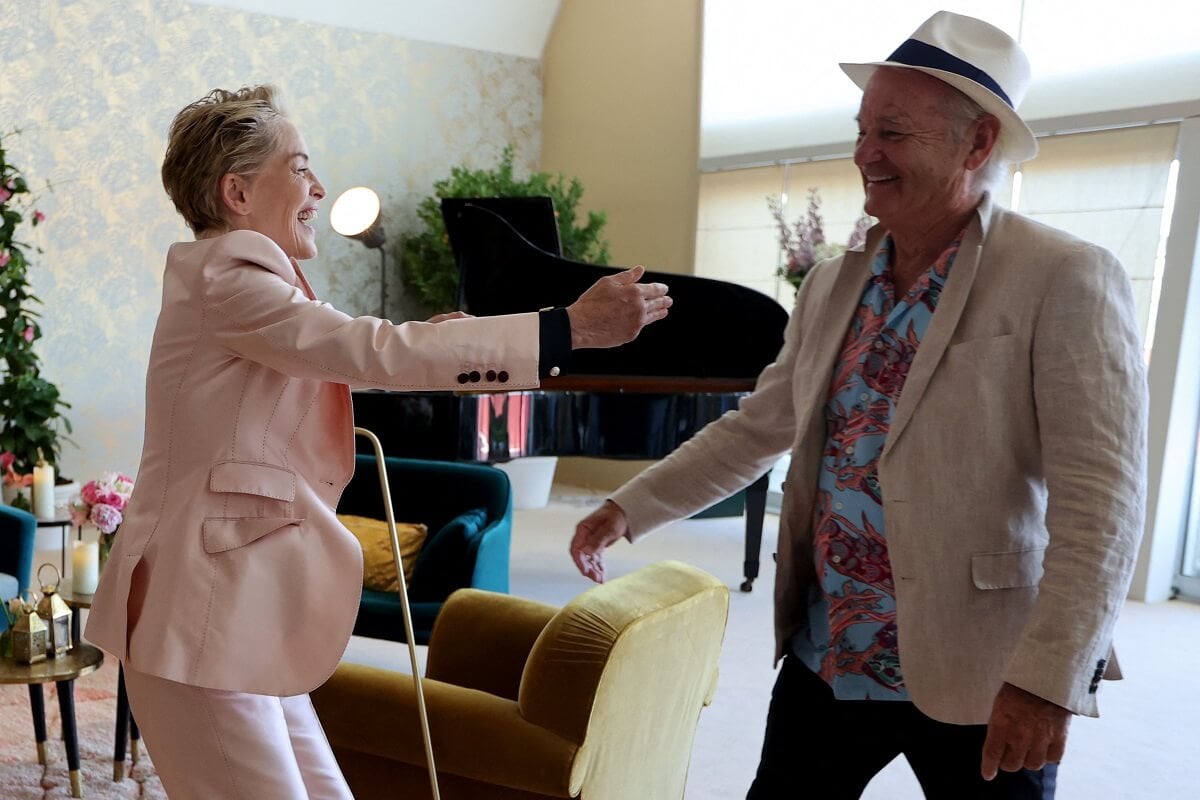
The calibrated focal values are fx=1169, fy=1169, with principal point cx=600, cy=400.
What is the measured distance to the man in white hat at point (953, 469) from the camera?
4.65 ft

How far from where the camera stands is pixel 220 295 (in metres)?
1.51

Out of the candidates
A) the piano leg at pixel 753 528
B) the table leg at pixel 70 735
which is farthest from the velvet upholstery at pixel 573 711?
the piano leg at pixel 753 528

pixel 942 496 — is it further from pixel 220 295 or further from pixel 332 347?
pixel 220 295

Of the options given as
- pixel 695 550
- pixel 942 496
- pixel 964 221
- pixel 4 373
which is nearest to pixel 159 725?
pixel 942 496

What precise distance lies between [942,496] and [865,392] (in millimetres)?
229

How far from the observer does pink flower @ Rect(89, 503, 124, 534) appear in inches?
129

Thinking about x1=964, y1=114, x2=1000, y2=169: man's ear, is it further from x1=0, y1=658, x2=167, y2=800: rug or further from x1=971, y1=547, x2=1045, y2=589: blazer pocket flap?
x1=0, y1=658, x2=167, y2=800: rug

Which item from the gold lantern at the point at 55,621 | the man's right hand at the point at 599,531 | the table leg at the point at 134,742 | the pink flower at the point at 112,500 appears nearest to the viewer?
the man's right hand at the point at 599,531

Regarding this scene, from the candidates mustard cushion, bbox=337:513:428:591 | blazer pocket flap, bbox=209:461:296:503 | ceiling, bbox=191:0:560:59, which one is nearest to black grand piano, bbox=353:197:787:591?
mustard cushion, bbox=337:513:428:591

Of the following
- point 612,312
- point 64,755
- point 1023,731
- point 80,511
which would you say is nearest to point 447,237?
point 80,511

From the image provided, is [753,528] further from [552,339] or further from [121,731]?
[552,339]

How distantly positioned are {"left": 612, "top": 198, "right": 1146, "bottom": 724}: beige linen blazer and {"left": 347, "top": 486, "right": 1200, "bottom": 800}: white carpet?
70.4 inches

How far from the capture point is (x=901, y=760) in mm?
3520

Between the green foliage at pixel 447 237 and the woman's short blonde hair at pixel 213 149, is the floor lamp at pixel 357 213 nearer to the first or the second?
the green foliage at pixel 447 237
